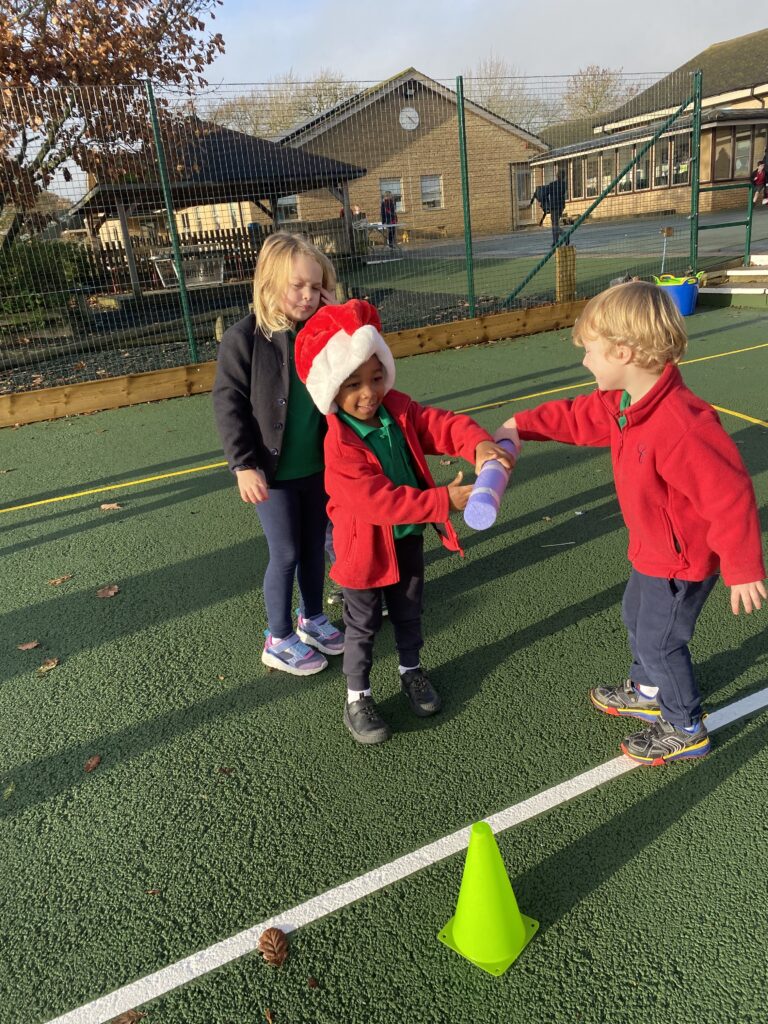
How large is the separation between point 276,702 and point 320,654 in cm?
36

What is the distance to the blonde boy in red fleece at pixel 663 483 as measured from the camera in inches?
87.4

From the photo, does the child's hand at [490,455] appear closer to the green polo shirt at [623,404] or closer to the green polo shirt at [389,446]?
the green polo shirt at [389,446]

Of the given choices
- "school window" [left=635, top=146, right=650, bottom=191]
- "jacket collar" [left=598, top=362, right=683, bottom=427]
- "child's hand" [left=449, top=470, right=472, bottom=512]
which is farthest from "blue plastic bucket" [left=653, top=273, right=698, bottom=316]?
"child's hand" [left=449, top=470, right=472, bottom=512]

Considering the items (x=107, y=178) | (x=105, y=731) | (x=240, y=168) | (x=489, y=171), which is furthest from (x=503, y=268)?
(x=105, y=731)

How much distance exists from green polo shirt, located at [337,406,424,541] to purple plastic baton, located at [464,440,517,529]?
0.37m

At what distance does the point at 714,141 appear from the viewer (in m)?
32.7

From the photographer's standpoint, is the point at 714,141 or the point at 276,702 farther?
the point at 714,141

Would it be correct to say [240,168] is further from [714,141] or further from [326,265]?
[714,141]

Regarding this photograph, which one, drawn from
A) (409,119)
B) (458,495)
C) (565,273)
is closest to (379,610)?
(458,495)

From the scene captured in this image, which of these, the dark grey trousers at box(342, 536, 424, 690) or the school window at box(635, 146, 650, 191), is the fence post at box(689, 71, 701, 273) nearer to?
the school window at box(635, 146, 650, 191)

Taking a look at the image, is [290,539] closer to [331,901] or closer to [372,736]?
[372,736]

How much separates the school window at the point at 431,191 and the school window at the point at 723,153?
28.0 metres

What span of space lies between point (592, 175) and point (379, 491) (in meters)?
32.9

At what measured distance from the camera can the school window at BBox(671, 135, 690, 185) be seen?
13.9 meters
